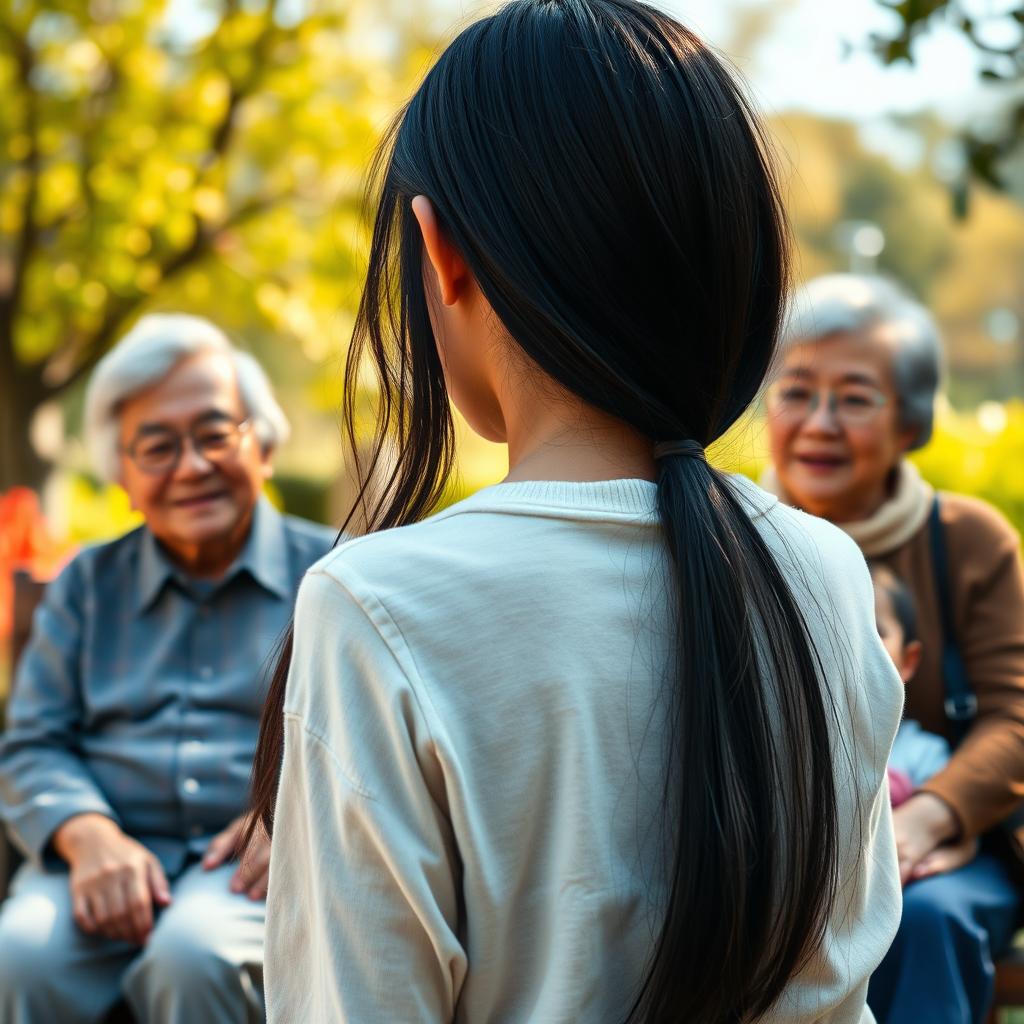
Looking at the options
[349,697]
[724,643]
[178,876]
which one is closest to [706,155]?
[724,643]

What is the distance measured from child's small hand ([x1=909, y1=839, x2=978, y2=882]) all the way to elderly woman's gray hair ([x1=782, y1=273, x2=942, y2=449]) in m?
0.90

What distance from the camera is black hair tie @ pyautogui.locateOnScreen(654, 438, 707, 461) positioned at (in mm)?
1169

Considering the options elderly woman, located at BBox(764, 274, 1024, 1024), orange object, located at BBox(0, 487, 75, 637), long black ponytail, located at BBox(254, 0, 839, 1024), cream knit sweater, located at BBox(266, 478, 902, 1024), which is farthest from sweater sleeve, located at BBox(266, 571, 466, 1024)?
orange object, located at BBox(0, 487, 75, 637)

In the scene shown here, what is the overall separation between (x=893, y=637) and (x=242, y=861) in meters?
1.33

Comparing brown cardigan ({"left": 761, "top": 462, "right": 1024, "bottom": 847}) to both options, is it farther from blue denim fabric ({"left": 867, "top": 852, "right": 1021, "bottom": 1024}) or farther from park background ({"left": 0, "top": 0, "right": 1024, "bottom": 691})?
park background ({"left": 0, "top": 0, "right": 1024, "bottom": 691})

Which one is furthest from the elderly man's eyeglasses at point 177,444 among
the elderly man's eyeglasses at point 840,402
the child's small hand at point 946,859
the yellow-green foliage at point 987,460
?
the yellow-green foliage at point 987,460

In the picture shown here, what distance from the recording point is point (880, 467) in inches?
112

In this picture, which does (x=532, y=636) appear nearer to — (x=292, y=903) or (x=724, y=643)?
(x=724, y=643)

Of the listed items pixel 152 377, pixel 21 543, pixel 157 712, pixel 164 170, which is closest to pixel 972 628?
pixel 157 712

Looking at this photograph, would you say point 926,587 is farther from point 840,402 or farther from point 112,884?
point 112,884

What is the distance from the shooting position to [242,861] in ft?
8.19

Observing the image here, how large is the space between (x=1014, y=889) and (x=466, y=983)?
5.87 ft

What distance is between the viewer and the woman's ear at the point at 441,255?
3.74 ft

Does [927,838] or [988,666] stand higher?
[988,666]
